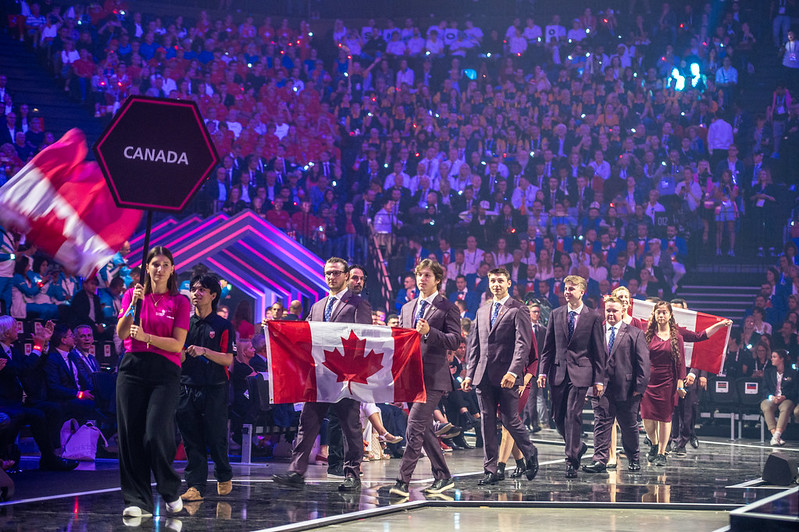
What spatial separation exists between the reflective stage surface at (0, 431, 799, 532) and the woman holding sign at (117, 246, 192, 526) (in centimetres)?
25

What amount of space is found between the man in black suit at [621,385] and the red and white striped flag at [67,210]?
5601 mm

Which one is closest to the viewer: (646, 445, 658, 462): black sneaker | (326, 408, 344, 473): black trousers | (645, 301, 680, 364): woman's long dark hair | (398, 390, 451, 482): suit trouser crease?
(398, 390, 451, 482): suit trouser crease

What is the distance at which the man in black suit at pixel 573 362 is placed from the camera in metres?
10.6

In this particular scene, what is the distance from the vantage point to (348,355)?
30.9 feet

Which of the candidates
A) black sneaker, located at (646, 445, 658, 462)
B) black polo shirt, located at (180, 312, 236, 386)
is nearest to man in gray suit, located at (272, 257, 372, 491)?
black polo shirt, located at (180, 312, 236, 386)

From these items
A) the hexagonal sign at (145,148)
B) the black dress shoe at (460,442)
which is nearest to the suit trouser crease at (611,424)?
the black dress shoe at (460,442)

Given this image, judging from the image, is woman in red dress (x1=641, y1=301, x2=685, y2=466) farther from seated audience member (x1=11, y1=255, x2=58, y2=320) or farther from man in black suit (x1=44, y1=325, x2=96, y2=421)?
seated audience member (x1=11, y1=255, x2=58, y2=320)

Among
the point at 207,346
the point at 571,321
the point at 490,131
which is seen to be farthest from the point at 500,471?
the point at 490,131

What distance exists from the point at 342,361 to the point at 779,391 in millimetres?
10018

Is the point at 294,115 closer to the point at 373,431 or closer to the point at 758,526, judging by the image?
the point at 373,431

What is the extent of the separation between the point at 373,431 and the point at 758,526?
7.18 m

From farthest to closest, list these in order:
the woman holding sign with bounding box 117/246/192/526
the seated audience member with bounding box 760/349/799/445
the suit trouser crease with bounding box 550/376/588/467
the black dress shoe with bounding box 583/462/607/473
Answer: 1. the seated audience member with bounding box 760/349/799/445
2. the black dress shoe with bounding box 583/462/607/473
3. the suit trouser crease with bounding box 550/376/588/467
4. the woman holding sign with bounding box 117/246/192/526

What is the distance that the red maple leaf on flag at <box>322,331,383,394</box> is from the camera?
30.7 ft

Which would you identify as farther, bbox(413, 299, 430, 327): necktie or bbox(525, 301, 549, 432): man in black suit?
bbox(525, 301, 549, 432): man in black suit
